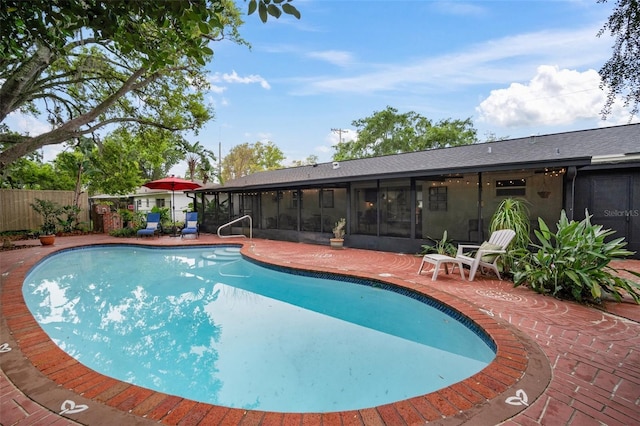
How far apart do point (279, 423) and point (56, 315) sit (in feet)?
16.4

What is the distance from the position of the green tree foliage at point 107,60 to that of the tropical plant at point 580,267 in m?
4.89

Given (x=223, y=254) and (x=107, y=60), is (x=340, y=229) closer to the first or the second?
(x=223, y=254)

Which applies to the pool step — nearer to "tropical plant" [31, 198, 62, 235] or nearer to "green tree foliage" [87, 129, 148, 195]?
"green tree foliage" [87, 129, 148, 195]

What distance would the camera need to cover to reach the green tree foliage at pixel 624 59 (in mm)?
2049

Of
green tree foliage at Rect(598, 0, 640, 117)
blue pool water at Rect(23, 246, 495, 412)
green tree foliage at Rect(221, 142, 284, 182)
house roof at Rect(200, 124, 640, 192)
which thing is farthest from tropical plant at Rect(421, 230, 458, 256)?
green tree foliage at Rect(221, 142, 284, 182)

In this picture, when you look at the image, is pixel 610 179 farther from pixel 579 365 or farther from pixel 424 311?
pixel 579 365

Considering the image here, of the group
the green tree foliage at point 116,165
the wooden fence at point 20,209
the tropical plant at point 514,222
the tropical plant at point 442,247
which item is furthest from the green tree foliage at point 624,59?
the wooden fence at point 20,209

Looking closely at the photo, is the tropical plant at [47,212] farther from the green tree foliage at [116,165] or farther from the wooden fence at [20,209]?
the green tree foliage at [116,165]

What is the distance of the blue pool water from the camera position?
2.87 metres

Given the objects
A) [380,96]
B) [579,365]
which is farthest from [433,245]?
[380,96]

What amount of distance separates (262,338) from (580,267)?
4640 mm

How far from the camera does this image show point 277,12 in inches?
68.7

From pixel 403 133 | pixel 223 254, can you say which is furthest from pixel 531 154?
pixel 403 133

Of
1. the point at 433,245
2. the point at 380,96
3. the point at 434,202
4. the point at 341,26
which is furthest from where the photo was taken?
the point at 380,96
